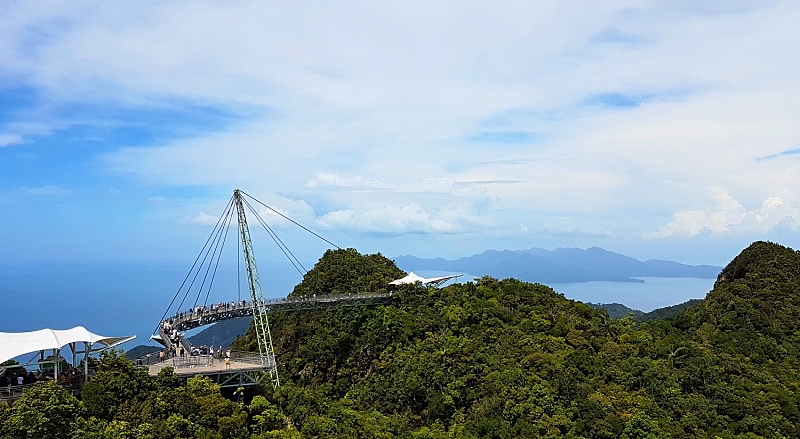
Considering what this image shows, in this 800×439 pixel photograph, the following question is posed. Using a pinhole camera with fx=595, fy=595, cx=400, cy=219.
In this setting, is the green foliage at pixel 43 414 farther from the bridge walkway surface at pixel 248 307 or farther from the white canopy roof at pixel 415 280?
the white canopy roof at pixel 415 280

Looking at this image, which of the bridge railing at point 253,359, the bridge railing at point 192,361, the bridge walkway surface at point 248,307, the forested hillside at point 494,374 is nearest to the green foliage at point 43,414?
the forested hillside at point 494,374

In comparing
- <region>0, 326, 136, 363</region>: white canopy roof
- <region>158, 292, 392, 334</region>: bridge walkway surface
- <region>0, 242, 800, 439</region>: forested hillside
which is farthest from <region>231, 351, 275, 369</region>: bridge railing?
<region>0, 326, 136, 363</region>: white canopy roof

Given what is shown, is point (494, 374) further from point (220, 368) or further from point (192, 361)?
point (192, 361)

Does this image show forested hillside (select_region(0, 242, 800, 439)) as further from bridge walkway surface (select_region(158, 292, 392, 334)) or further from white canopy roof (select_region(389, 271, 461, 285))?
bridge walkway surface (select_region(158, 292, 392, 334))

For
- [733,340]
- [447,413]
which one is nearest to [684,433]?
[447,413]

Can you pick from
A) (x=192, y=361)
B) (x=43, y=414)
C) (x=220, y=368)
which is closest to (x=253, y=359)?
(x=220, y=368)

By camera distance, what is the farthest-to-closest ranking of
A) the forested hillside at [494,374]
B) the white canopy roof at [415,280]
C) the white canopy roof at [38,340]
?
the white canopy roof at [415,280] < the forested hillside at [494,374] < the white canopy roof at [38,340]
